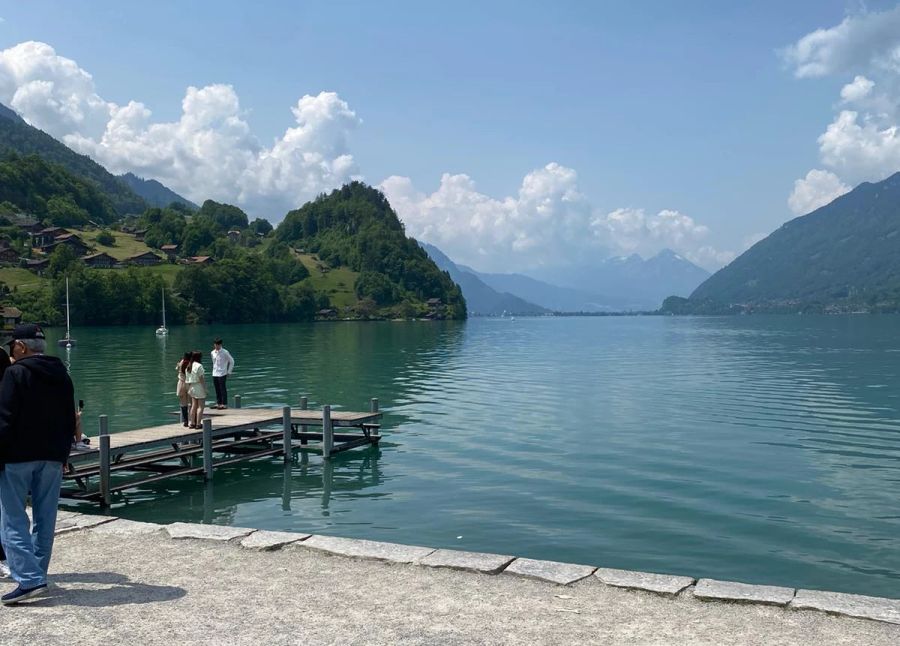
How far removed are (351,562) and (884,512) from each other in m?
16.2

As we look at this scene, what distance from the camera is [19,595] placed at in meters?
9.62

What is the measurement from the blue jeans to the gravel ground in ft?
1.48

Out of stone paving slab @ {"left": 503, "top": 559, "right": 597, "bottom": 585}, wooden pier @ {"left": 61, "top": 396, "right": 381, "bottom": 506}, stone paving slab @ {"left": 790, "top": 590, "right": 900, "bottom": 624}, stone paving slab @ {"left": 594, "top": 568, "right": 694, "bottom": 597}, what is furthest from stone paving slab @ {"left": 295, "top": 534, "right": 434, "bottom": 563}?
wooden pier @ {"left": 61, "top": 396, "right": 381, "bottom": 506}

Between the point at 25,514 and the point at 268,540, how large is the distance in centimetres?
396

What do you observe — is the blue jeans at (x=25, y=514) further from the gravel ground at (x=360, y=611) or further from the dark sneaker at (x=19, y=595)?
the gravel ground at (x=360, y=611)

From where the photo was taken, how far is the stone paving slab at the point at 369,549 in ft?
38.5

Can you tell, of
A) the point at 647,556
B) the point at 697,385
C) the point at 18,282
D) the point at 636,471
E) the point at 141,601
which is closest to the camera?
the point at 141,601

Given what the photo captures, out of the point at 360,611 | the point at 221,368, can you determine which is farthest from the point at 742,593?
the point at 221,368

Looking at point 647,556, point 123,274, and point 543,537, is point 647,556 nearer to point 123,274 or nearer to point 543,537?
point 543,537

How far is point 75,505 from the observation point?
2258 cm

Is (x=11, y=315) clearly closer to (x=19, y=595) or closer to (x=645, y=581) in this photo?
(x=19, y=595)

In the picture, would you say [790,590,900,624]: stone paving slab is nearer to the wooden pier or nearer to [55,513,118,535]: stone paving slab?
[55,513,118,535]: stone paving slab

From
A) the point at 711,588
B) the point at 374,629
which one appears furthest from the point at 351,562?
the point at 711,588

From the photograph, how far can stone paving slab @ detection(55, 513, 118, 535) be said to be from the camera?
13617mm
